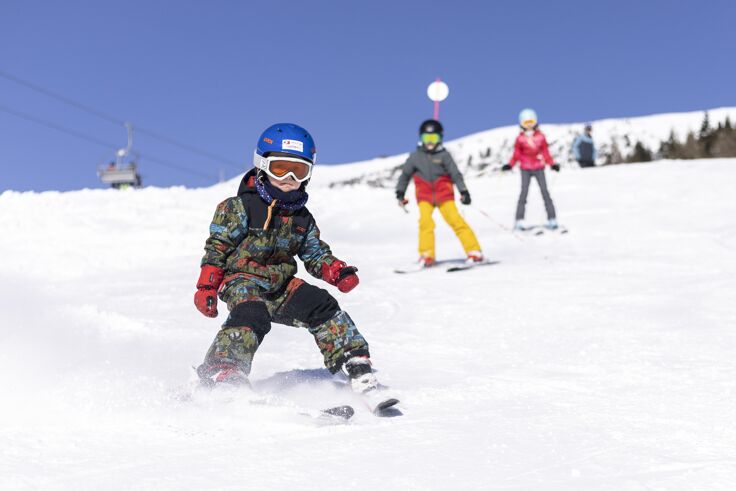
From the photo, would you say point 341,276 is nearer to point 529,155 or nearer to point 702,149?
point 529,155

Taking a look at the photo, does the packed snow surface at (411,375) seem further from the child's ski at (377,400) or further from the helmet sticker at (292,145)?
the helmet sticker at (292,145)

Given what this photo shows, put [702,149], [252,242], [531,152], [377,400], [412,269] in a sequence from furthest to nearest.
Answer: [702,149]
[531,152]
[412,269]
[252,242]
[377,400]

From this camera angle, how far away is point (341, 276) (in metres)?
3.72

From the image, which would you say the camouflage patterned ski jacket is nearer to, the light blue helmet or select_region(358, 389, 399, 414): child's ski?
select_region(358, 389, 399, 414): child's ski

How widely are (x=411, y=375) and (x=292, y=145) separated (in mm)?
1444

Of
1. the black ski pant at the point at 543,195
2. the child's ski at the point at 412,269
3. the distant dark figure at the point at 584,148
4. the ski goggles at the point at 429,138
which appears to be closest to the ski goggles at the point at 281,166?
the child's ski at the point at 412,269

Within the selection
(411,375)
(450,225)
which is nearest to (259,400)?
(411,375)

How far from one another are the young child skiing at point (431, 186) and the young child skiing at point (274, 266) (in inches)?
196

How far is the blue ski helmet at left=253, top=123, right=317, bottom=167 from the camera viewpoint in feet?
12.1

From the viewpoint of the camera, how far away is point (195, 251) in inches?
394

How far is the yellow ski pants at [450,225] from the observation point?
28.3 feet

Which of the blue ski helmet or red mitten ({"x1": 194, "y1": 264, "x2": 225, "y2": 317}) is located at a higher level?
the blue ski helmet

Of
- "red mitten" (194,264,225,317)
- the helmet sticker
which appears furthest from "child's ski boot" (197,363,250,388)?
the helmet sticker

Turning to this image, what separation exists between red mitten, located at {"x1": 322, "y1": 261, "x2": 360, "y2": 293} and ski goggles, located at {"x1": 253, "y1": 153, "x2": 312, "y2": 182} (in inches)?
19.9
